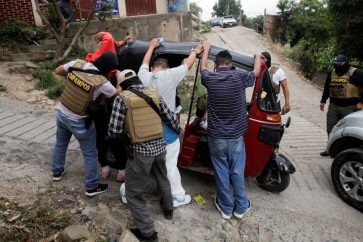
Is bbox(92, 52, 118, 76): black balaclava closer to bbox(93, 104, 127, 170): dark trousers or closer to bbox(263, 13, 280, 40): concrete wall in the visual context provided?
bbox(93, 104, 127, 170): dark trousers

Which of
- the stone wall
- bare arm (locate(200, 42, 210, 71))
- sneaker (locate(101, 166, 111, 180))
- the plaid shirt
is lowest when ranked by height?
sneaker (locate(101, 166, 111, 180))

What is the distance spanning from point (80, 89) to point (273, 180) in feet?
9.08

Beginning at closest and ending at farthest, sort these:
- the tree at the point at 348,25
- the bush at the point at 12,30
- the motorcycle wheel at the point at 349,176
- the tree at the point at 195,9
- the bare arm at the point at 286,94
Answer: the motorcycle wheel at the point at 349,176, the bare arm at the point at 286,94, the bush at the point at 12,30, the tree at the point at 348,25, the tree at the point at 195,9

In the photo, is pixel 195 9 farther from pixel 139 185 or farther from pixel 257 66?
pixel 139 185

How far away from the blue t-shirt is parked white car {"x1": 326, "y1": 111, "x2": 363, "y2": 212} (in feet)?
7.96

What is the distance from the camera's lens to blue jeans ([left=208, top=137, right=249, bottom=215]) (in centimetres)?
416

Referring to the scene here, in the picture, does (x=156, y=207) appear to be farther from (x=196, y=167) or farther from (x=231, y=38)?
(x=231, y=38)

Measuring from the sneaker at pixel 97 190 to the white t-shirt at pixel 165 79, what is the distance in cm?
130

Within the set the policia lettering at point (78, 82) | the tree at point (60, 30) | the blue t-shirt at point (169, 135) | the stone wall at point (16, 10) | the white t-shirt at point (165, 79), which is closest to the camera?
the policia lettering at point (78, 82)

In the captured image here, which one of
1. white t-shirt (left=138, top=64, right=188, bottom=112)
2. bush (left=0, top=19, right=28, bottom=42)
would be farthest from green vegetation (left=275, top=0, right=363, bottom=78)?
white t-shirt (left=138, top=64, right=188, bottom=112)

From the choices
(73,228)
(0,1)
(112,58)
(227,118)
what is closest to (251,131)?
(227,118)

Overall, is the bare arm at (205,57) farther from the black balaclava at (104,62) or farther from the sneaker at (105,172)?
the sneaker at (105,172)

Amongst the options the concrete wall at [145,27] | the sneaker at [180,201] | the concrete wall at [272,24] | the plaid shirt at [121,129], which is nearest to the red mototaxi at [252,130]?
the sneaker at [180,201]

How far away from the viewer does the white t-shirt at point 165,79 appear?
394 centimetres
